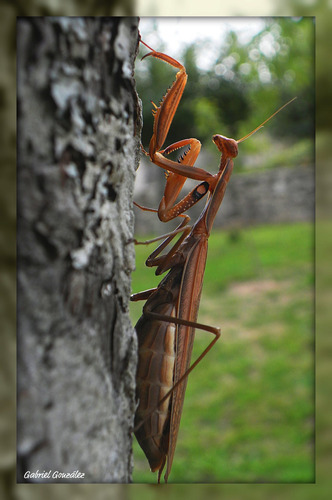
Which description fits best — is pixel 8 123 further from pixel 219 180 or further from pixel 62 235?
pixel 219 180

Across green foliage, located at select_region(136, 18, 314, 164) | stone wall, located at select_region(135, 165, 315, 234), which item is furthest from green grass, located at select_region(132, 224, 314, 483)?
green foliage, located at select_region(136, 18, 314, 164)

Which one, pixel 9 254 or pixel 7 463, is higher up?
pixel 9 254

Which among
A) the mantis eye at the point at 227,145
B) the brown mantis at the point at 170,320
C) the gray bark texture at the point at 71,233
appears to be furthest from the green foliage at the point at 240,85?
the gray bark texture at the point at 71,233

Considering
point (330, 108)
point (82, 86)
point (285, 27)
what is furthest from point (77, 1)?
point (285, 27)

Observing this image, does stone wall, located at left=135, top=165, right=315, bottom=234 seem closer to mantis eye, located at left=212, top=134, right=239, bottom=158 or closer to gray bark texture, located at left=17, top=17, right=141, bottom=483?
mantis eye, located at left=212, top=134, right=239, bottom=158

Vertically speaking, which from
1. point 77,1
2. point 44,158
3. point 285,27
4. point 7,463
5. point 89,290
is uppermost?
point 285,27

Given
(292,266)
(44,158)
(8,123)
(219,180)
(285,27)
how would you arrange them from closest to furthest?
1. (44,158)
2. (8,123)
3. (219,180)
4. (285,27)
5. (292,266)
